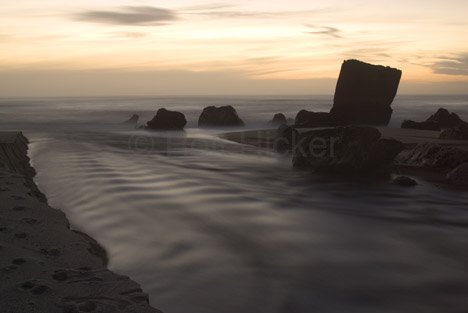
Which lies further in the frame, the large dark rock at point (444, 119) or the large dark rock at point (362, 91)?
the large dark rock at point (362, 91)

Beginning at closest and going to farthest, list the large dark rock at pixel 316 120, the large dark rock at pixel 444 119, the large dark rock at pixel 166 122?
1. the large dark rock at pixel 316 120
2. the large dark rock at pixel 444 119
3. the large dark rock at pixel 166 122

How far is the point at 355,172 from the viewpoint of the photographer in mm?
12844

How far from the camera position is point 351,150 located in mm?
12797

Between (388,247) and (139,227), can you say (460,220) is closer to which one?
(388,247)

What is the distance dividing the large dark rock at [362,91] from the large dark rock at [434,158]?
62.5ft

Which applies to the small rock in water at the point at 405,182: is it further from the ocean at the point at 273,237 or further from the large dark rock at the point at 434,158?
the large dark rock at the point at 434,158

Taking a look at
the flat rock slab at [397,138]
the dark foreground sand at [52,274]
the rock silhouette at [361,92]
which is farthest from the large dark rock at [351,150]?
the rock silhouette at [361,92]

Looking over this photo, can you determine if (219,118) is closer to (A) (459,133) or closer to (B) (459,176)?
(A) (459,133)

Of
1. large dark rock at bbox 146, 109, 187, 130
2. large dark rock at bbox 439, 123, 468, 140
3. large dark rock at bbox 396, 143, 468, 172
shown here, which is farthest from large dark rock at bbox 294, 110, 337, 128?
large dark rock at bbox 396, 143, 468, 172

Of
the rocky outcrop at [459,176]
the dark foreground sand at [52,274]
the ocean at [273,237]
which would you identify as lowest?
the ocean at [273,237]

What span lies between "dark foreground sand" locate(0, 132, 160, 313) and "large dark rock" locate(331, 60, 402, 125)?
29537 millimetres

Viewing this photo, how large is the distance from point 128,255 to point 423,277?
13.1 ft

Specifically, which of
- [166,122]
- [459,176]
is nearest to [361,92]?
[166,122]

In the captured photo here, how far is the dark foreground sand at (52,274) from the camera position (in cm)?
391
